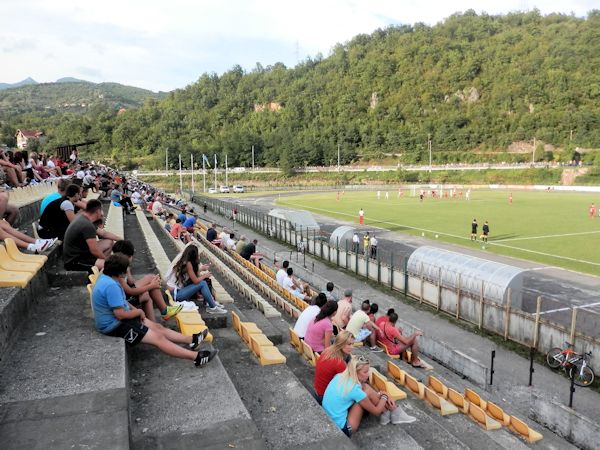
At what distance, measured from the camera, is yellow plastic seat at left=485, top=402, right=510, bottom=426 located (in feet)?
23.7

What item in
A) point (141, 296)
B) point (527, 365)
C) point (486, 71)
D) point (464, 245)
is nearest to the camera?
point (141, 296)

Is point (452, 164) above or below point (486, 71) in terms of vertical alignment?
below

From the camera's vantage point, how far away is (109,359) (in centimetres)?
512

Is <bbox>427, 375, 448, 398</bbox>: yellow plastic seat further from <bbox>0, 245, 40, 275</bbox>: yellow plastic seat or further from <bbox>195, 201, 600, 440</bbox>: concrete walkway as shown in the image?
<bbox>0, 245, 40, 275</bbox>: yellow plastic seat

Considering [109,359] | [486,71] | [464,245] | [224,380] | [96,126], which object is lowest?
[464,245]

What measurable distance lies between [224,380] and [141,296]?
Result: 2120 millimetres

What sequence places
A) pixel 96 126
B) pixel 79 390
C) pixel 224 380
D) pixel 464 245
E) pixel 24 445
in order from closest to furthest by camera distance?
pixel 24 445
pixel 79 390
pixel 224 380
pixel 464 245
pixel 96 126

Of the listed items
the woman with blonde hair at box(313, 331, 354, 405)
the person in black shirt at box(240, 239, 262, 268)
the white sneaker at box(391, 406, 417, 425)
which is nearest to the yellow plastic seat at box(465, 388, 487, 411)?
the white sneaker at box(391, 406, 417, 425)

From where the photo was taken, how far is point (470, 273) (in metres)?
A: 15.8

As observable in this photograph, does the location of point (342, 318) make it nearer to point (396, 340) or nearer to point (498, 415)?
point (396, 340)

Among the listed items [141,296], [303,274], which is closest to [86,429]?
[141,296]

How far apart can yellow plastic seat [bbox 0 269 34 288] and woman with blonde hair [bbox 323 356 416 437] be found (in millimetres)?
3865

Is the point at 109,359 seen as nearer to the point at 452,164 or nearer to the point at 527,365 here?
the point at 527,365

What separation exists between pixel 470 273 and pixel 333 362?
11483mm
